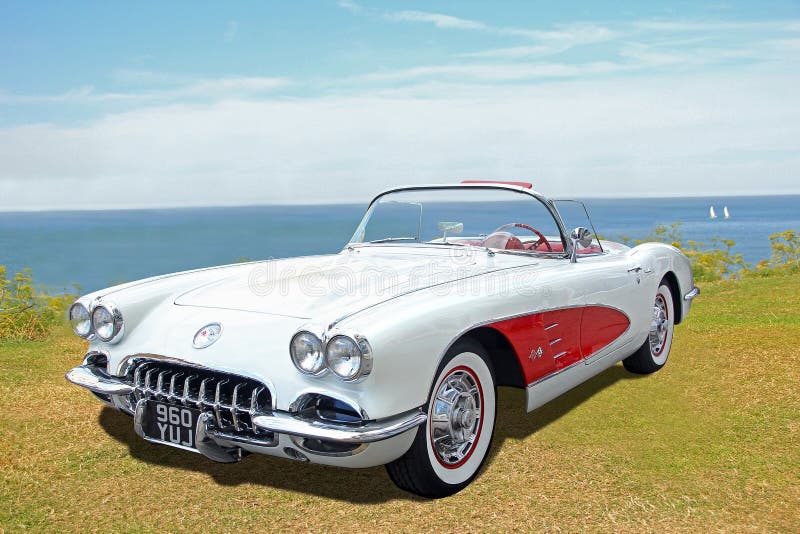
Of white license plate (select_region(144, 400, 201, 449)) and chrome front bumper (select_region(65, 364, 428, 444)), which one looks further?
white license plate (select_region(144, 400, 201, 449))

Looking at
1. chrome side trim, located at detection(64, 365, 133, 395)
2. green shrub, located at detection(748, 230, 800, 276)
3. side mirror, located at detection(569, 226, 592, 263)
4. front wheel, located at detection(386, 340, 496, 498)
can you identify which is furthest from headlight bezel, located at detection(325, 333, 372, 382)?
green shrub, located at detection(748, 230, 800, 276)

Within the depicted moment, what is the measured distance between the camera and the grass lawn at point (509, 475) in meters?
3.07

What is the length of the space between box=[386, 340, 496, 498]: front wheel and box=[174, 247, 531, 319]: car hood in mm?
428

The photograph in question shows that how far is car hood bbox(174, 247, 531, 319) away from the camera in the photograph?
3.39 metres

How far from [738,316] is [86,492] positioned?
665 cm

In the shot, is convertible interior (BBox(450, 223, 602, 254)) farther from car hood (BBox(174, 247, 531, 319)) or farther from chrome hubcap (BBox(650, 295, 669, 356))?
chrome hubcap (BBox(650, 295, 669, 356))

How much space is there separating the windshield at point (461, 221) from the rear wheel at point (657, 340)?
117 centimetres

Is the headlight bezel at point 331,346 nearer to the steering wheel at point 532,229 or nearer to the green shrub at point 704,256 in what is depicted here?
the steering wheel at point 532,229

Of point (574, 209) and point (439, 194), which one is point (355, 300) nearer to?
point (439, 194)

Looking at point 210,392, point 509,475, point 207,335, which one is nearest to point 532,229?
point 509,475

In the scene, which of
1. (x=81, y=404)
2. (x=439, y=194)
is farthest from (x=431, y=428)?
(x=81, y=404)

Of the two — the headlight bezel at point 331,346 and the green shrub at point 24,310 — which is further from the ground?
the headlight bezel at point 331,346

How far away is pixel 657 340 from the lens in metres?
5.67

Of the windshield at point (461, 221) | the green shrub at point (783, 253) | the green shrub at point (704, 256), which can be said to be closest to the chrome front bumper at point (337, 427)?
the windshield at point (461, 221)
